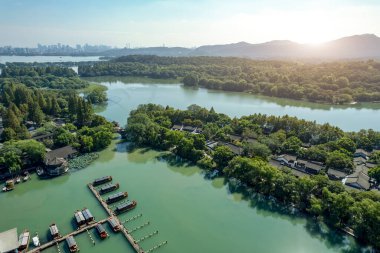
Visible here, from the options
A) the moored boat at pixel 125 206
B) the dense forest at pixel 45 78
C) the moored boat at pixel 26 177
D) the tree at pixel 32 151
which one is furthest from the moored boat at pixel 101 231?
the dense forest at pixel 45 78

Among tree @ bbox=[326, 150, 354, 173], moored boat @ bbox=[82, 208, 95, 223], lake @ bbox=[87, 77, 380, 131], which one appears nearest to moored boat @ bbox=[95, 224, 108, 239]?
moored boat @ bbox=[82, 208, 95, 223]

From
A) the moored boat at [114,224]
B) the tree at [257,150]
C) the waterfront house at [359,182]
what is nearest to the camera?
the moored boat at [114,224]

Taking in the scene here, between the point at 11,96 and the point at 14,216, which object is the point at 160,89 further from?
the point at 14,216

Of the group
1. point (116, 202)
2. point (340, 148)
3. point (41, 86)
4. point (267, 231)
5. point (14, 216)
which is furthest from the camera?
point (41, 86)

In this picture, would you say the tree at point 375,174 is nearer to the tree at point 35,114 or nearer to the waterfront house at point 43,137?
the waterfront house at point 43,137

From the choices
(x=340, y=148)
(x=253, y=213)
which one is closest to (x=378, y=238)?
(x=253, y=213)

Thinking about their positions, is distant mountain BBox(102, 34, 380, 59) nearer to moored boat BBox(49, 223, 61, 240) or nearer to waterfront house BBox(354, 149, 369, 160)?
waterfront house BBox(354, 149, 369, 160)
